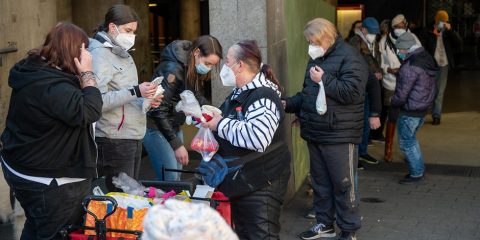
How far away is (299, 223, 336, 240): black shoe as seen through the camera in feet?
20.8

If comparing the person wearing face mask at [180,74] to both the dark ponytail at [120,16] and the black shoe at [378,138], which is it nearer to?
the dark ponytail at [120,16]

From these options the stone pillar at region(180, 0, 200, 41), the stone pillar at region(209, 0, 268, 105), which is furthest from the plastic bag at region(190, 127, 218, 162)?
the stone pillar at region(180, 0, 200, 41)

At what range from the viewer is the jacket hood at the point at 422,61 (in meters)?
7.70

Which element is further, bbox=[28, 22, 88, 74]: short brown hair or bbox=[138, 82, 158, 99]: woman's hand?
bbox=[138, 82, 158, 99]: woman's hand

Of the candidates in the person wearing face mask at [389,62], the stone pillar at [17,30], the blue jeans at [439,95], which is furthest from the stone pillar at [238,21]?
the blue jeans at [439,95]

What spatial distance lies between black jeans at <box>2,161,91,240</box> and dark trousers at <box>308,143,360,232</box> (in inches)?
85.0

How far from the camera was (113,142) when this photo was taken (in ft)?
17.7

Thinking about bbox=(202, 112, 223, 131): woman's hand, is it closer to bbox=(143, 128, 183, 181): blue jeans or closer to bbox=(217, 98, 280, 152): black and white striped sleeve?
bbox=(217, 98, 280, 152): black and white striped sleeve

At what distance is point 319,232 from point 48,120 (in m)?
2.72

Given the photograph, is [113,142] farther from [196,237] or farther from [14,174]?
[196,237]

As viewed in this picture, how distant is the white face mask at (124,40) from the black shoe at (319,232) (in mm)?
2162

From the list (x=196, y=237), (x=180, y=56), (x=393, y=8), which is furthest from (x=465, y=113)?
(x=196, y=237)

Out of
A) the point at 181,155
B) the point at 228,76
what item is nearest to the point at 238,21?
the point at 181,155

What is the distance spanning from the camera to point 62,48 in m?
4.52
